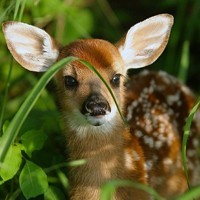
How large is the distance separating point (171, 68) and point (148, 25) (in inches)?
65.9

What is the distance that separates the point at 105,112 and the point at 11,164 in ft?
1.83

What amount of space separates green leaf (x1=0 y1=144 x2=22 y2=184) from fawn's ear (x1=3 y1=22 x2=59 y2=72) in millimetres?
531

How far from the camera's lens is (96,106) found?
3.27m

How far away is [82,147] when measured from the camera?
143 inches

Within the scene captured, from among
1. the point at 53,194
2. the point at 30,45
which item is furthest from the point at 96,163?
the point at 30,45

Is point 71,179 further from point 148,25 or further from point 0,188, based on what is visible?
point 148,25

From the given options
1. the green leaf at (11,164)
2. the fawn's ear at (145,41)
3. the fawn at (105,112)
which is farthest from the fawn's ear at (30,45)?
the green leaf at (11,164)

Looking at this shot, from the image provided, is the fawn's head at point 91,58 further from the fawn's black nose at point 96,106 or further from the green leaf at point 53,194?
the green leaf at point 53,194

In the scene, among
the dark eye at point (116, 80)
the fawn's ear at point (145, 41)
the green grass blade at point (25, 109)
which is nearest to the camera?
the green grass blade at point (25, 109)

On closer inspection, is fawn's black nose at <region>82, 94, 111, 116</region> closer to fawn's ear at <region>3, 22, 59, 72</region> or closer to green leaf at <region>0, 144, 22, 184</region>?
green leaf at <region>0, 144, 22, 184</region>

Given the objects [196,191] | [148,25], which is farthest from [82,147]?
[196,191]

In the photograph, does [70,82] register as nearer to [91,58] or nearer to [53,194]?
[91,58]

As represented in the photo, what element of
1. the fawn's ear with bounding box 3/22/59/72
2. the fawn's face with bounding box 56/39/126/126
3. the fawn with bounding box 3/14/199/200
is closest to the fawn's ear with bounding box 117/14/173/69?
the fawn with bounding box 3/14/199/200

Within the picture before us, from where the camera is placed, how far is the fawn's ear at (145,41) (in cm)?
378
